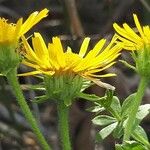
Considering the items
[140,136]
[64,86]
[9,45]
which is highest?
[9,45]

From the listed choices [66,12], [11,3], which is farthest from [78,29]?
[11,3]

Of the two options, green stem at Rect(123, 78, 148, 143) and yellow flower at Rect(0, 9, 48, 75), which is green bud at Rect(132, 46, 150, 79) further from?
yellow flower at Rect(0, 9, 48, 75)

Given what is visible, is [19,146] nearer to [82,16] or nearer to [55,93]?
[82,16]

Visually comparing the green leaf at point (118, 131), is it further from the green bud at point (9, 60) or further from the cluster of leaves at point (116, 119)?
the green bud at point (9, 60)

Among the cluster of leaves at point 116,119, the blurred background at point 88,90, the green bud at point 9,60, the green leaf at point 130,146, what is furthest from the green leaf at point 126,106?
the blurred background at point 88,90

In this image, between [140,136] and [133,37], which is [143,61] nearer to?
[133,37]

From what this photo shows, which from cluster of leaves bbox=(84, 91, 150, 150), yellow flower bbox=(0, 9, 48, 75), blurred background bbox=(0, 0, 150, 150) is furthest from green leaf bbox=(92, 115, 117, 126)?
blurred background bbox=(0, 0, 150, 150)

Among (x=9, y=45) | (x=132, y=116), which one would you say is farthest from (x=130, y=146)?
(x=9, y=45)
